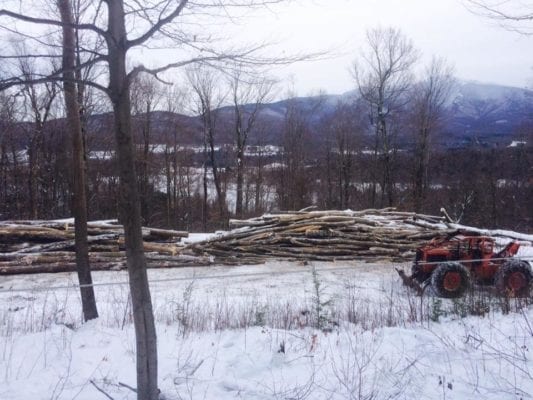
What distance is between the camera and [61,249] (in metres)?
14.5

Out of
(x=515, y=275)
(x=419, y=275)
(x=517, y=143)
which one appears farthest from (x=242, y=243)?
(x=517, y=143)

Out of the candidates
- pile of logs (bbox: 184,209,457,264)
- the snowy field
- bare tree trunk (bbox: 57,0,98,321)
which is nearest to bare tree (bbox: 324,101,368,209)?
pile of logs (bbox: 184,209,457,264)

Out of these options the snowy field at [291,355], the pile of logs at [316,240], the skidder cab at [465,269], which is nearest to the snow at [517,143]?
the pile of logs at [316,240]

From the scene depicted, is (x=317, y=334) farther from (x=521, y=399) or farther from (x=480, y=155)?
(x=480, y=155)

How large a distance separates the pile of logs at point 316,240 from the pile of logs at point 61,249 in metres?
0.98

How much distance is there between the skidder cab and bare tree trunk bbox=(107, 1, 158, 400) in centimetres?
703

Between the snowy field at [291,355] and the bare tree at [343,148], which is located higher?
the bare tree at [343,148]

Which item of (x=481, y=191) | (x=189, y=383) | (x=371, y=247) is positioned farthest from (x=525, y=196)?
(x=189, y=383)

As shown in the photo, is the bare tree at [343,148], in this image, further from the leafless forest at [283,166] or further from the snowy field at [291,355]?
the snowy field at [291,355]

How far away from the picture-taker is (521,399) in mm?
4008

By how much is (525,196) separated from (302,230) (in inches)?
1213

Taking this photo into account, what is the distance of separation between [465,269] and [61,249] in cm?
1118

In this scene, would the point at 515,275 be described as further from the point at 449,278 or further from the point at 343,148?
the point at 343,148

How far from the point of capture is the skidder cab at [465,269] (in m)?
9.42
